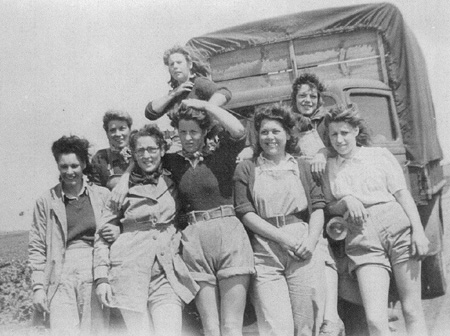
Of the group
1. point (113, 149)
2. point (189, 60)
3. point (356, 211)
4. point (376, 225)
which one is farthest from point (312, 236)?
point (113, 149)

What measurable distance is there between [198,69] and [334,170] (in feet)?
4.04

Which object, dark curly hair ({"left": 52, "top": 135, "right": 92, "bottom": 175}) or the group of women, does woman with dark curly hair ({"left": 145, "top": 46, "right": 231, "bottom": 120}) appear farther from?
dark curly hair ({"left": 52, "top": 135, "right": 92, "bottom": 175})

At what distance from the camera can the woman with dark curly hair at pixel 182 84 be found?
3.44 meters

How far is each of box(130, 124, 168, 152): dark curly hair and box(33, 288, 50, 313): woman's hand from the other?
3.48 ft

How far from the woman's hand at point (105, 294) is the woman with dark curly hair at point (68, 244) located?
177 millimetres

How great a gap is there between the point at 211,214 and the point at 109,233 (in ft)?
2.12

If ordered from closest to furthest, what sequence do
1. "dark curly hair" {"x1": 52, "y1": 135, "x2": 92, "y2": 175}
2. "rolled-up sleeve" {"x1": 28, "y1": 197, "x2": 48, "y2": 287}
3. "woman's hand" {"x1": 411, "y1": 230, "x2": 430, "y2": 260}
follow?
"woman's hand" {"x1": 411, "y1": 230, "x2": 430, "y2": 260} → "rolled-up sleeve" {"x1": 28, "y1": 197, "x2": 48, "y2": 287} → "dark curly hair" {"x1": 52, "y1": 135, "x2": 92, "y2": 175}

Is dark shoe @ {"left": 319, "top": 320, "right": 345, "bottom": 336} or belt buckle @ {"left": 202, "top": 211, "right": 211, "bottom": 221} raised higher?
belt buckle @ {"left": 202, "top": 211, "right": 211, "bottom": 221}

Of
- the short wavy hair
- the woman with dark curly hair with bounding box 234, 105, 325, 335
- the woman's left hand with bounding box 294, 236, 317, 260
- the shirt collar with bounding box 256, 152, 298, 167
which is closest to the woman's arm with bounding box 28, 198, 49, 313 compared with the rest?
the short wavy hair

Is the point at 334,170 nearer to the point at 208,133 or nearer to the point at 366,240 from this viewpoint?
the point at 366,240

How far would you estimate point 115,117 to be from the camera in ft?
12.9

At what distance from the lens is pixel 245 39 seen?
5977mm

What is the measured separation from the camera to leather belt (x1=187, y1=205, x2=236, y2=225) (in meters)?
2.97

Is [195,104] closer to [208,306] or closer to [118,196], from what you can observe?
[118,196]
